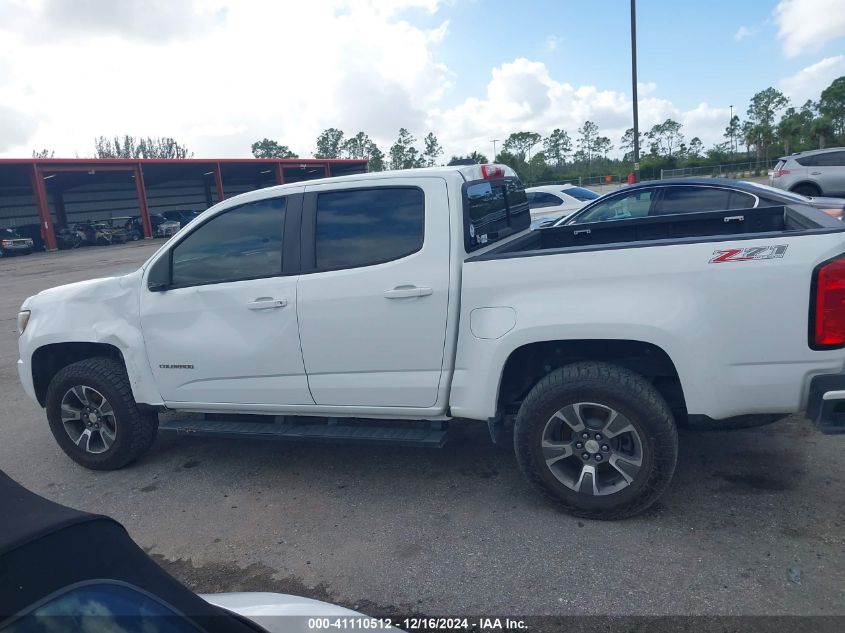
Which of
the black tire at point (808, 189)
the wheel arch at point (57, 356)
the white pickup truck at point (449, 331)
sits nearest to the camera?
the white pickup truck at point (449, 331)

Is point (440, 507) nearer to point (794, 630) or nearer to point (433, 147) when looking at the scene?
point (794, 630)

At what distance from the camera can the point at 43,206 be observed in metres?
35.9

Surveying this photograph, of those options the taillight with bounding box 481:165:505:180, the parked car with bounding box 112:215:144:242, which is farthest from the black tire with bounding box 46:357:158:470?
the parked car with bounding box 112:215:144:242

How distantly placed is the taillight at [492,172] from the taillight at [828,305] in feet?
6.78

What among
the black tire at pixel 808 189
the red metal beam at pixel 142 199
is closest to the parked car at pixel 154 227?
the red metal beam at pixel 142 199

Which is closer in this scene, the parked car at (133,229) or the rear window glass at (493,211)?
the rear window glass at (493,211)

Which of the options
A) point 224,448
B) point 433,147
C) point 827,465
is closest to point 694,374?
point 827,465

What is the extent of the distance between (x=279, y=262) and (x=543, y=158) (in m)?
65.9

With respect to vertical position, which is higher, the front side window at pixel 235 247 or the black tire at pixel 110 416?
the front side window at pixel 235 247

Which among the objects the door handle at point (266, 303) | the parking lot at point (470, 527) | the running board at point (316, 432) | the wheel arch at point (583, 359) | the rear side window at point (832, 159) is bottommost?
the parking lot at point (470, 527)

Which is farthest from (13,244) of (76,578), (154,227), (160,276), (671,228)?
(76,578)

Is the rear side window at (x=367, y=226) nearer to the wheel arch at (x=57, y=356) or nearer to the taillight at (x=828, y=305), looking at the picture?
the wheel arch at (x=57, y=356)

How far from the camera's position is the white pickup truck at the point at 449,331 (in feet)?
10.5

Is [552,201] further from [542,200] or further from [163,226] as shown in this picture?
[163,226]
